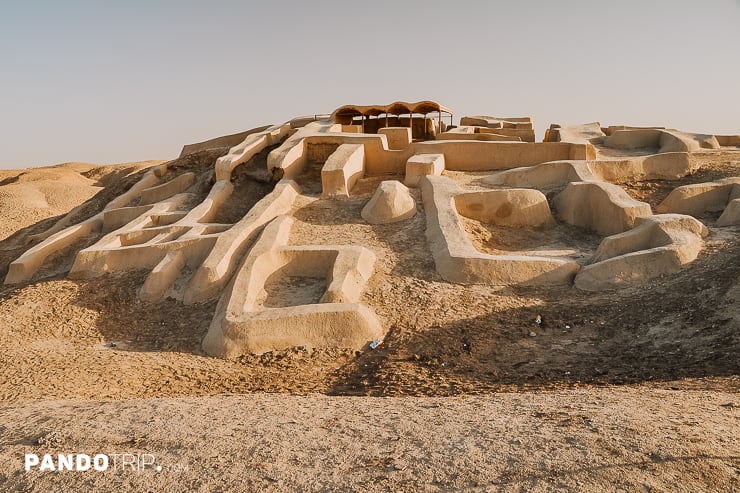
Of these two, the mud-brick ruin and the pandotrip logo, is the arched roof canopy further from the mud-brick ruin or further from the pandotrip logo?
the pandotrip logo

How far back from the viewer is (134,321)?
23.8ft

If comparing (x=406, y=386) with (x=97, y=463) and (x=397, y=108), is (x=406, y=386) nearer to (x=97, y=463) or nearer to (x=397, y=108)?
(x=97, y=463)

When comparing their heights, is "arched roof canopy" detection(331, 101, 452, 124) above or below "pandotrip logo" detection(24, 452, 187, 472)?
above

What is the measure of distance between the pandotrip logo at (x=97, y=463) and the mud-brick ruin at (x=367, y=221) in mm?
2623

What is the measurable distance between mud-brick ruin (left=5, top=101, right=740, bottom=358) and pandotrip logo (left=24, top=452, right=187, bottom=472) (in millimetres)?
2623

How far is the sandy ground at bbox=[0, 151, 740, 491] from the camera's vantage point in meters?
3.13

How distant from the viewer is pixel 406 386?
5211 millimetres

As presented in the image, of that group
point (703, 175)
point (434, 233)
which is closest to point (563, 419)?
point (434, 233)

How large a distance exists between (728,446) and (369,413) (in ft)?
6.96

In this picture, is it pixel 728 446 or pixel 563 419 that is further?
pixel 563 419

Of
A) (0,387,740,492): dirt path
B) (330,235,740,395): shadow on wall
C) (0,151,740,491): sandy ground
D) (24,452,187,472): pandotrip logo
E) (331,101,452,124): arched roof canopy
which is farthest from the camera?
(331,101,452,124): arched roof canopy

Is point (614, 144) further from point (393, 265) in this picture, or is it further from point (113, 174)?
point (113, 174)

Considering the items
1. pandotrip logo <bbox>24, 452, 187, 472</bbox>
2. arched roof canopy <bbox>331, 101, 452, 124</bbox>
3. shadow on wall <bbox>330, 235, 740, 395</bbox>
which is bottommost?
shadow on wall <bbox>330, 235, 740, 395</bbox>

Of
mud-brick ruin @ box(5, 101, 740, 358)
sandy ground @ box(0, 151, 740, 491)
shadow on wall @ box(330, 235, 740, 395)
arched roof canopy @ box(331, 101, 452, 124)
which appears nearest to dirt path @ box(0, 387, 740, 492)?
sandy ground @ box(0, 151, 740, 491)
